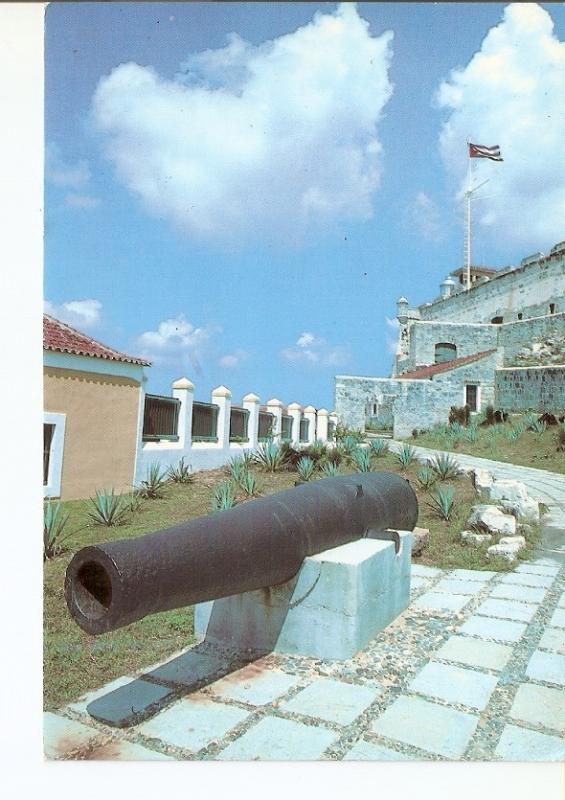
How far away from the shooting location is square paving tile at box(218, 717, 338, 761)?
2195mm

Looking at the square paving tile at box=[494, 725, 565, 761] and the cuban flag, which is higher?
the cuban flag

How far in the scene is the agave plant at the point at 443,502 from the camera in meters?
4.68

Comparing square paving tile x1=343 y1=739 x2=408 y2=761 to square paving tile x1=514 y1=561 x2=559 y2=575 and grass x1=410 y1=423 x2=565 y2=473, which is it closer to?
square paving tile x1=514 y1=561 x2=559 y2=575

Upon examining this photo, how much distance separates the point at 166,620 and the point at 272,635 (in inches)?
28.1

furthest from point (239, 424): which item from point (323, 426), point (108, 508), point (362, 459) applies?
point (108, 508)

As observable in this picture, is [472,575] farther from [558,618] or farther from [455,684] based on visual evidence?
[455,684]

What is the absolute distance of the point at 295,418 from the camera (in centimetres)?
403

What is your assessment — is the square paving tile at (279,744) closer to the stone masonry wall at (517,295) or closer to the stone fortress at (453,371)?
the stone fortress at (453,371)

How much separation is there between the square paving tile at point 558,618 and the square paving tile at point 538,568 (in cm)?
76

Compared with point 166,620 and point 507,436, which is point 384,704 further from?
point 507,436

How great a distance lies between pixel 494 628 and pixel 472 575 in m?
1.03

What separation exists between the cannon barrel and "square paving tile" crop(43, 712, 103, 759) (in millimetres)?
686

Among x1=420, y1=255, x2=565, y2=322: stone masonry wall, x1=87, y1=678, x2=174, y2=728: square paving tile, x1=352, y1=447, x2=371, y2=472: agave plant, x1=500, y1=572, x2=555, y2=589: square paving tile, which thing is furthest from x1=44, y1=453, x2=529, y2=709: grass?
x1=420, y1=255, x2=565, y2=322: stone masonry wall

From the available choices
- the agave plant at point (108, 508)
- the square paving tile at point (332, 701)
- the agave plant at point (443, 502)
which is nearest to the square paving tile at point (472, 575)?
the agave plant at point (443, 502)
